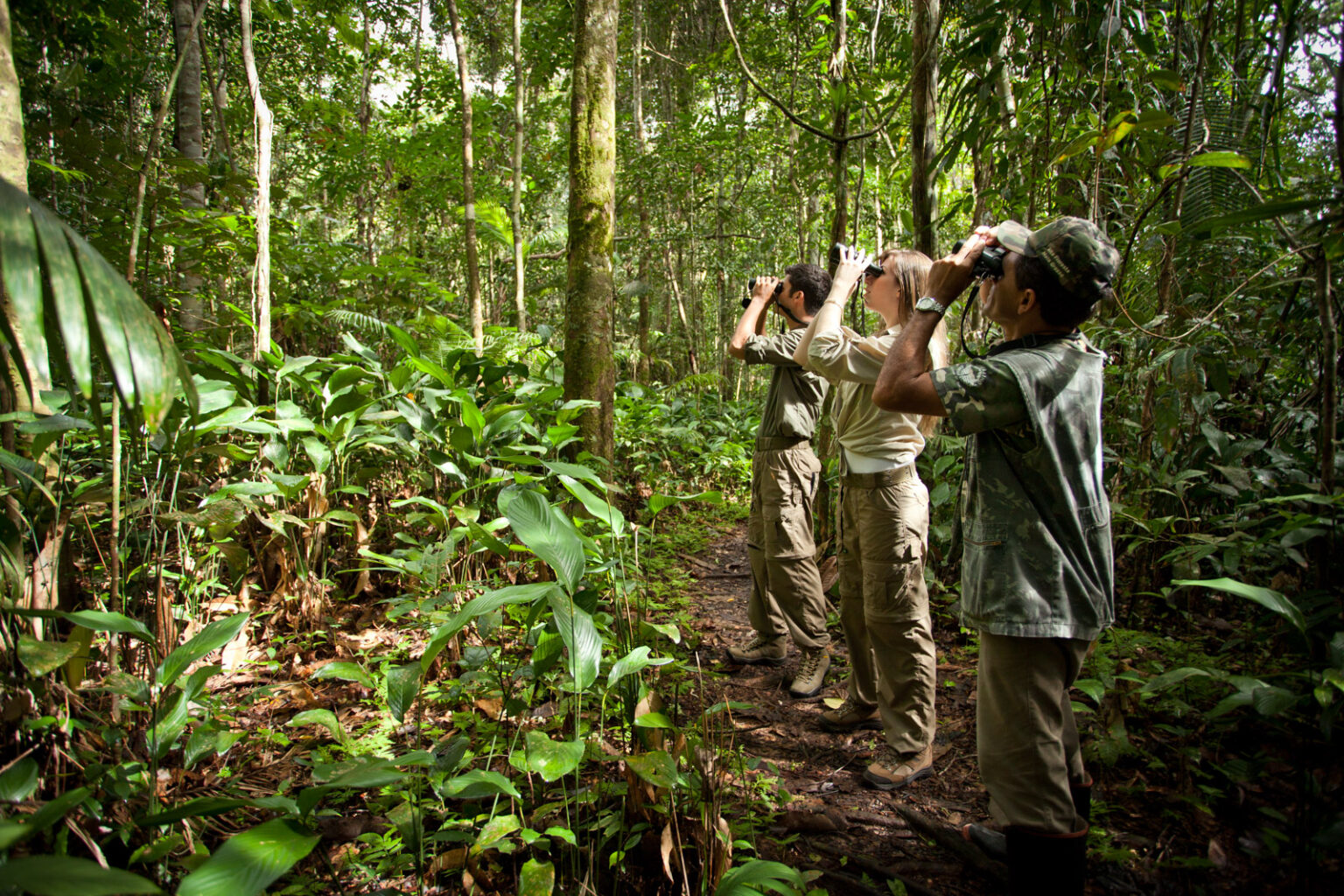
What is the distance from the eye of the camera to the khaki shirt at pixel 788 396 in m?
3.15

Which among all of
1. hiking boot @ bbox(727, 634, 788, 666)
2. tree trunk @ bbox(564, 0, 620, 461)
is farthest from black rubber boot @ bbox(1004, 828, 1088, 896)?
tree trunk @ bbox(564, 0, 620, 461)

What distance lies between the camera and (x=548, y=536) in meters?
1.78

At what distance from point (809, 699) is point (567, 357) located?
2.06m

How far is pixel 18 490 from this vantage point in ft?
5.43

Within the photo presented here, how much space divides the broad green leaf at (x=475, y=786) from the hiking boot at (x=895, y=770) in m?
1.37

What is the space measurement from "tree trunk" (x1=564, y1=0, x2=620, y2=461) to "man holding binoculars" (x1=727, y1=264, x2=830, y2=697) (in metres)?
0.85

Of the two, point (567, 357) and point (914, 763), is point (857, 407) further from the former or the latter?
point (567, 357)

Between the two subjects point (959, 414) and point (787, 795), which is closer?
point (959, 414)

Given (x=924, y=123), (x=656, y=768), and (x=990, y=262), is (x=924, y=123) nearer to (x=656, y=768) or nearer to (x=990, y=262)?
(x=990, y=262)

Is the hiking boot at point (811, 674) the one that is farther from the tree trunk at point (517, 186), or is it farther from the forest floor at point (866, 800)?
the tree trunk at point (517, 186)

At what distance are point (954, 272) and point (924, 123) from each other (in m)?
1.91

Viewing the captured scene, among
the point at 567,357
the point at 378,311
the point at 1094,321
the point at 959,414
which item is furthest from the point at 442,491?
the point at 378,311

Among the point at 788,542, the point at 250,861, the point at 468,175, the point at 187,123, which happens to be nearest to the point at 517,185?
the point at 468,175

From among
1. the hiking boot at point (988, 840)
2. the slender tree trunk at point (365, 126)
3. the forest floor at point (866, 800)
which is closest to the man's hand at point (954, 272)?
the forest floor at point (866, 800)
